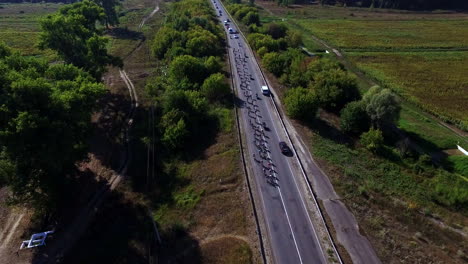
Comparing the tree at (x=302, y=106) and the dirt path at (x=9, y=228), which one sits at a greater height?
the tree at (x=302, y=106)

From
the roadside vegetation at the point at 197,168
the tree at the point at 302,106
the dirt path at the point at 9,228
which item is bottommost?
the dirt path at the point at 9,228

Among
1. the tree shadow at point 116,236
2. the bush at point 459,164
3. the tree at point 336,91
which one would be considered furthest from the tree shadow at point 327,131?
the tree shadow at point 116,236

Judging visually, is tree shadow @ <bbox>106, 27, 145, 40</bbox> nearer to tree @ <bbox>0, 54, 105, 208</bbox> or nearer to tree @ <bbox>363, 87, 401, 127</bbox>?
tree @ <bbox>0, 54, 105, 208</bbox>

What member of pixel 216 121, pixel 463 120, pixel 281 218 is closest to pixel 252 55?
pixel 216 121

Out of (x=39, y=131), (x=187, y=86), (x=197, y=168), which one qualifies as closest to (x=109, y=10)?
A: (x=187, y=86)

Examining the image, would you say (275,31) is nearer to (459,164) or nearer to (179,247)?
(459,164)

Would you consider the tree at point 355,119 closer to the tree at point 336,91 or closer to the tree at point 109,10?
the tree at point 336,91

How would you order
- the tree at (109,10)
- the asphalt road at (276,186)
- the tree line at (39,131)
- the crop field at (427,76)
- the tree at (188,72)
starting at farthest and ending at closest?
the tree at (109,10), the crop field at (427,76), the tree at (188,72), the tree line at (39,131), the asphalt road at (276,186)
